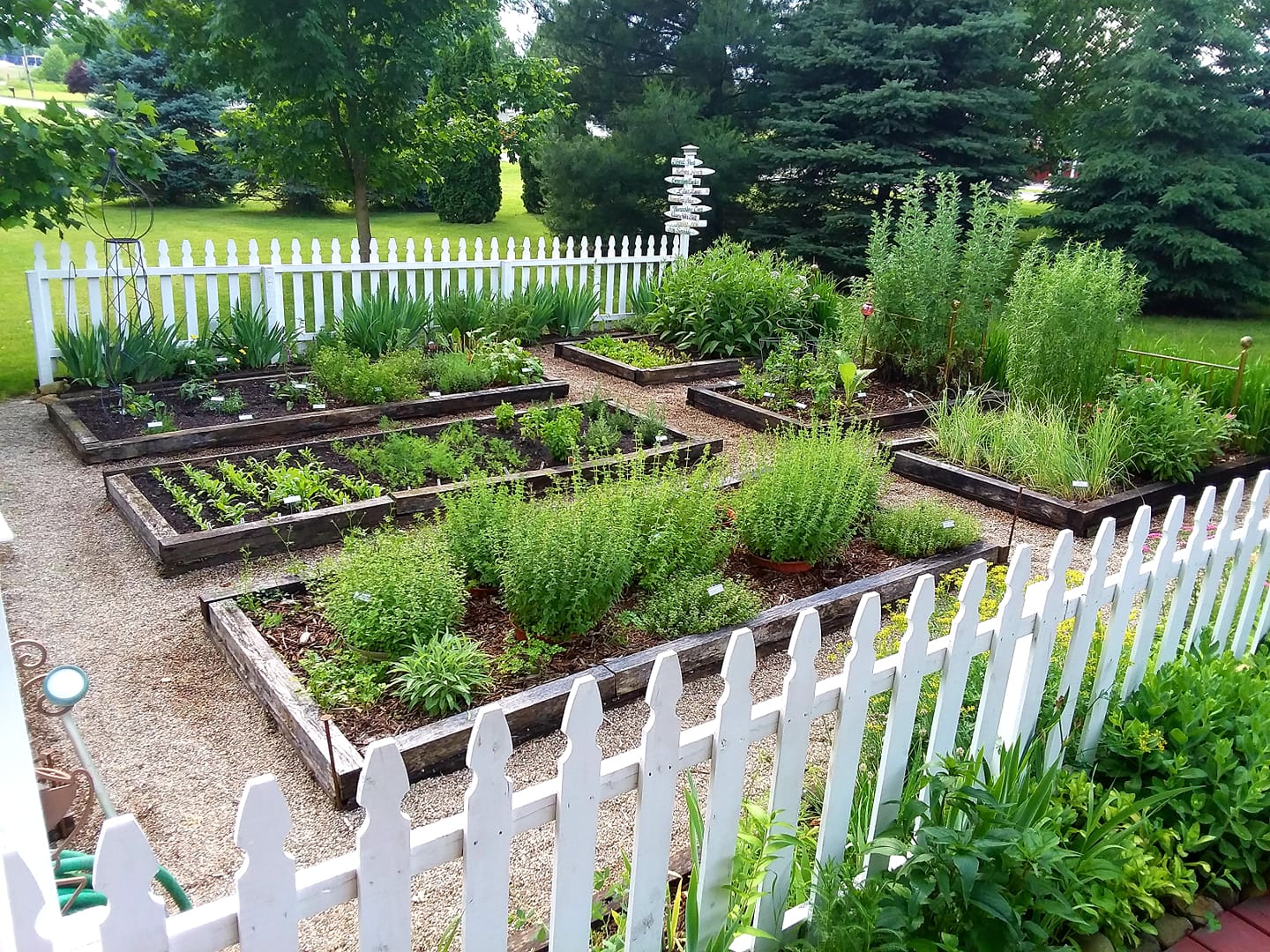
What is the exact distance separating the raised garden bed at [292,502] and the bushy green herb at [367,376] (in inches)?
34.3

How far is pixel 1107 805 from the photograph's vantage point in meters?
2.50

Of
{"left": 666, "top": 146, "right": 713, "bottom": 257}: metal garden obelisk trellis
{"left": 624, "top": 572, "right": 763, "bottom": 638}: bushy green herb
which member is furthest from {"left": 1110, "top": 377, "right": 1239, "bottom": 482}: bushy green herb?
{"left": 666, "top": 146, "right": 713, "bottom": 257}: metal garden obelisk trellis

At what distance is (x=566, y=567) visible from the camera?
338 centimetres

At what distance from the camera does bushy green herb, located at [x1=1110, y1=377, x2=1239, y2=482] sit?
19.1ft

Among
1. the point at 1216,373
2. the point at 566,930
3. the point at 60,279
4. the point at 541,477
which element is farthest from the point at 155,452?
the point at 1216,373

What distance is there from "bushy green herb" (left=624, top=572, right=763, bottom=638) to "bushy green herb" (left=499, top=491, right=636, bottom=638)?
19 cm

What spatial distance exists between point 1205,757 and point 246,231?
1817cm

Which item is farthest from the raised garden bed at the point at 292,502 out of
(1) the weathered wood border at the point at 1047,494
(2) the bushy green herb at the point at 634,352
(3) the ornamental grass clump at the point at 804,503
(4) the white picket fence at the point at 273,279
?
(2) the bushy green herb at the point at 634,352

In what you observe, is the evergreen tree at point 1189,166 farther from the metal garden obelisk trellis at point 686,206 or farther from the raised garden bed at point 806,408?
the raised garden bed at point 806,408

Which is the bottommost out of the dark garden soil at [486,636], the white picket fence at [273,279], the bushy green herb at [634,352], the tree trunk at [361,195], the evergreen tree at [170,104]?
the dark garden soil at [486,636]

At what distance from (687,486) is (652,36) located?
14.7 m

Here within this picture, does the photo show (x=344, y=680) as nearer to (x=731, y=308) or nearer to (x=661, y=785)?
(x=661, y=785)

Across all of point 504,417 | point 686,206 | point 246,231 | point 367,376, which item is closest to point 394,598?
point 504,417

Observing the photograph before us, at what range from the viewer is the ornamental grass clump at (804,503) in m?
4.17
